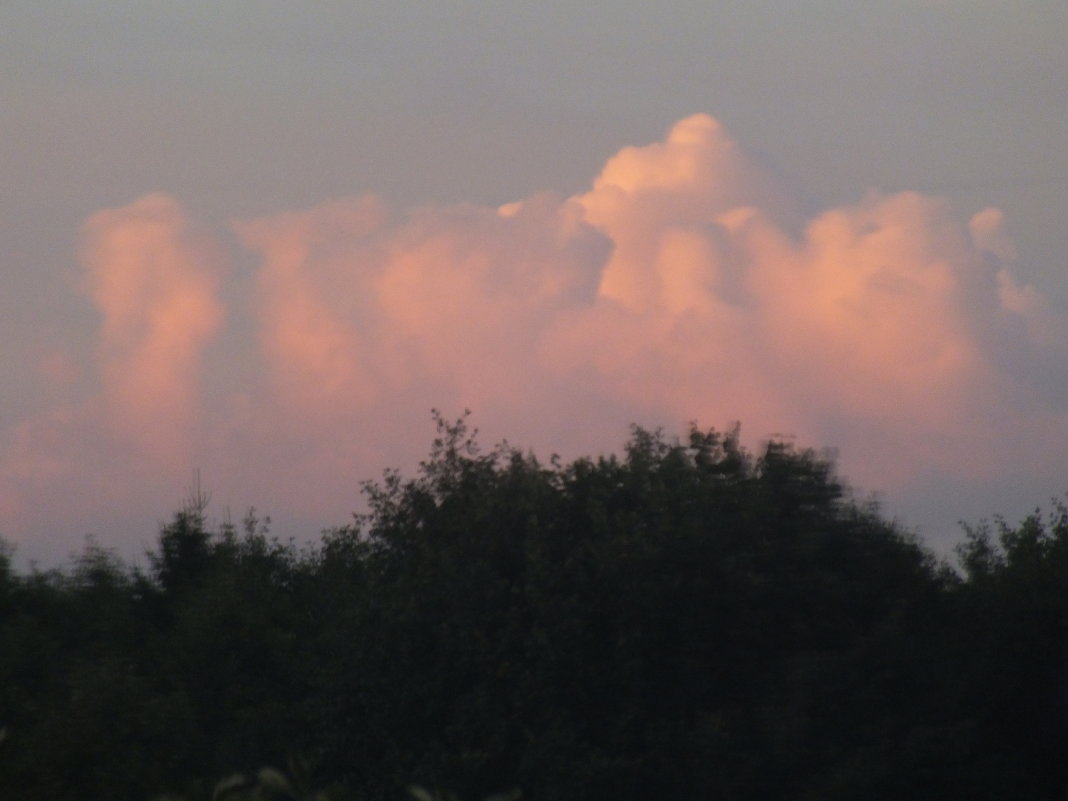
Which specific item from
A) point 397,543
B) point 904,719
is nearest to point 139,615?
point 397,543

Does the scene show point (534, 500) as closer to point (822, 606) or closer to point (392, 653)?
point (392, 653)

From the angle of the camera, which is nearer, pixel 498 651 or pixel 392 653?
pixel 498 651

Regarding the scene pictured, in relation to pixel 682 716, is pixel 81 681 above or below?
above

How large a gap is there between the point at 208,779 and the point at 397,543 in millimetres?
5589

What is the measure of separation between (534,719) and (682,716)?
1913mm

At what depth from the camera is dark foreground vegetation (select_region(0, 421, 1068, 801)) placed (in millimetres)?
15844

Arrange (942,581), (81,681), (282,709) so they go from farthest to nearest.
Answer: (282,709) → (942,581) → (81,681)

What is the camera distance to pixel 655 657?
57.2ft

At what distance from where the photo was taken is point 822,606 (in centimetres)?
1734

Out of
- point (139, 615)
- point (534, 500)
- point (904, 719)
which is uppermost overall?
point (139, 615)

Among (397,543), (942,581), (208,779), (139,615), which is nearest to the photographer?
(942,581)

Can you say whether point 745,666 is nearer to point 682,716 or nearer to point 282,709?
point 682,716

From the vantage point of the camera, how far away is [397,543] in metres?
20.4

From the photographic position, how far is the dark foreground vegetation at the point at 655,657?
52.0 feet
